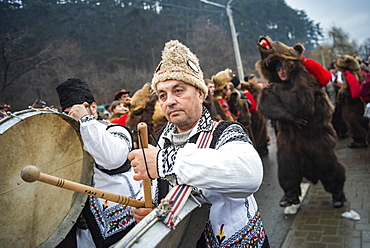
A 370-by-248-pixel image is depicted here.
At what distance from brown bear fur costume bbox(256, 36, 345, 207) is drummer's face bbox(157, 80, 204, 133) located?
8.81 ft

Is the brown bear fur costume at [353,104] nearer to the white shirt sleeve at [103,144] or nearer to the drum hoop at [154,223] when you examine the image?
the white shirt sleeve at [103,144]

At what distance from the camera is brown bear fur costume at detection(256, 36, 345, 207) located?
398 centimetres

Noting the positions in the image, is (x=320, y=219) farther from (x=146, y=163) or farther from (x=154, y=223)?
(x=154, y=223)

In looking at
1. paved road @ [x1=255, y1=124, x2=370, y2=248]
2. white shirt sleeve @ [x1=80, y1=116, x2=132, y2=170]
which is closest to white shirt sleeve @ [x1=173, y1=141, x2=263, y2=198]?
white shirt sleeve @ [x1=80, y1=116, x2=132, y2=170]

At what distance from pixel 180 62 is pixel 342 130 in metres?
8.35

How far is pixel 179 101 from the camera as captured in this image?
1718 millimetres

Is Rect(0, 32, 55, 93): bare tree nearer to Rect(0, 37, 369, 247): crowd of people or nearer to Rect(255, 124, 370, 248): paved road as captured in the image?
Rect(0, 37, 369, 247): crowd of people

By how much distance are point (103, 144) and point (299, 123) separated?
301cm

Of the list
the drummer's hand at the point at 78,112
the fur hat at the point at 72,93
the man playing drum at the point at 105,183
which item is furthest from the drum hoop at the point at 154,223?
the fur hat at the point at 72,93

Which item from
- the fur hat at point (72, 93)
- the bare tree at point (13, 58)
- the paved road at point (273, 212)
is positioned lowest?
the paved road at point (273, 212)

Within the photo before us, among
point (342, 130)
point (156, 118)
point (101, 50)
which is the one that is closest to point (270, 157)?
point (342, 130)

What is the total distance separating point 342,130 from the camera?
8.66 m

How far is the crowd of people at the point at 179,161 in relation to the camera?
→ 128 centimetres

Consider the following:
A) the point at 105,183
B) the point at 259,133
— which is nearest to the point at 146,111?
the point at 105,183
